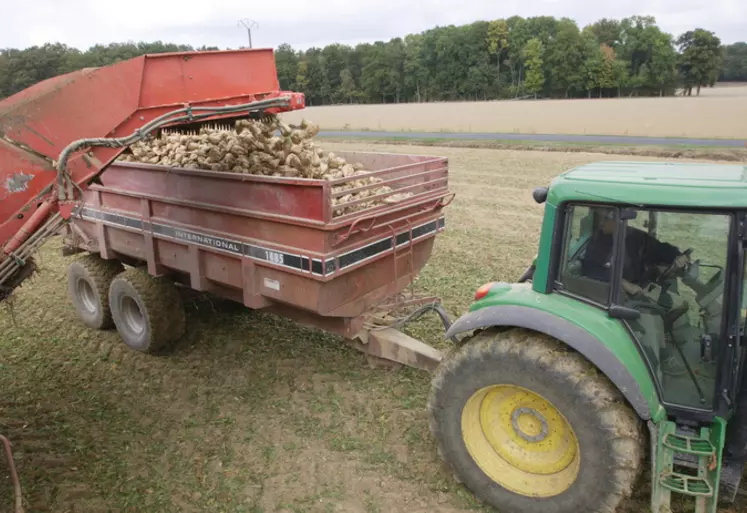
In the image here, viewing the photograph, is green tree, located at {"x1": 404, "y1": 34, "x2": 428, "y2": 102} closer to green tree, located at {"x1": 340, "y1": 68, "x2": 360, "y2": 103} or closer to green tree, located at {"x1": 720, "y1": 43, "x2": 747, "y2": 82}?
green tree, located at {"x1": 340, "y1": 68, "x2": 360, "y2": 103}

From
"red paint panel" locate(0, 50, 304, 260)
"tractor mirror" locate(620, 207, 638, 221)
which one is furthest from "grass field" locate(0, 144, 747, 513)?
"tractor mirror" locate(620, 207, 638, 221)

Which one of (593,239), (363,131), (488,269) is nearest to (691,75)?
(363,131)

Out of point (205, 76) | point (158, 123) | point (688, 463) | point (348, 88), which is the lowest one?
point (688, 463)

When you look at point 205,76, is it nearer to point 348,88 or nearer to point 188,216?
point 188,216

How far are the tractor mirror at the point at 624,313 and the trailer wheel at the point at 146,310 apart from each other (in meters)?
3.85

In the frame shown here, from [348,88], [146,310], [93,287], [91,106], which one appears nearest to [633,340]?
[91,106]

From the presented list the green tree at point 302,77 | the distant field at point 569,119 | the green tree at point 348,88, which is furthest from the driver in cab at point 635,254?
the green tree at point 302,77

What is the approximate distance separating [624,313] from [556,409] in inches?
24.5

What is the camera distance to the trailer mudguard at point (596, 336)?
9.07 ft

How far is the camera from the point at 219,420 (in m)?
4.32

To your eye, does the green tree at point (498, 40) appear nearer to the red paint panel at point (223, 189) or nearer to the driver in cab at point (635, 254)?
the red paint panel at point (223, 189)

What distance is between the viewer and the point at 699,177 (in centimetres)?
279

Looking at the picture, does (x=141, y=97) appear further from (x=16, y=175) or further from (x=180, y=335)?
(x=180, y=335)

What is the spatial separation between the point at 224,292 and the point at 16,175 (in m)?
2.12
